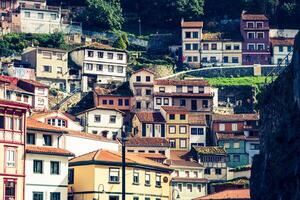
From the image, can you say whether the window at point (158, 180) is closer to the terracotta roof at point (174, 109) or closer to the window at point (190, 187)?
the window at point (190, 187)

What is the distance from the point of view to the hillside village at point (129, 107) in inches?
3255

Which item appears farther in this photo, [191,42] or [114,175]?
[191,42]

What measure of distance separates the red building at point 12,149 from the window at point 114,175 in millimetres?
9381

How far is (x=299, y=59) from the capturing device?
143 ft

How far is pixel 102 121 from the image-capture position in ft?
414

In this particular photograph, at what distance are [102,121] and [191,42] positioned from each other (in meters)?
36.2

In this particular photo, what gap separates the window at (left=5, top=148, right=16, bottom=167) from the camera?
77.3 m

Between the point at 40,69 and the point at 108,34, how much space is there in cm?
2480

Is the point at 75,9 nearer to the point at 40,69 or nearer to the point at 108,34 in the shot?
the point at 108,34

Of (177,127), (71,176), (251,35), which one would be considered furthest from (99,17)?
(71,176)

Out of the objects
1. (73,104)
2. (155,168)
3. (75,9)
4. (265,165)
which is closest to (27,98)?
(73,104)

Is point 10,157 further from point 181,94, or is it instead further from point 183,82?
point 183,82

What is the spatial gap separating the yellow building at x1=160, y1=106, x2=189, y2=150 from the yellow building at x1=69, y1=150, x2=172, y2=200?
40054 mm

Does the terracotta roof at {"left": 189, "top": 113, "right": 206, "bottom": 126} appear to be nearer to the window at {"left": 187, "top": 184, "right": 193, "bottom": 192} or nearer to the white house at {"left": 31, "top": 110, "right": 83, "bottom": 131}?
the window at {"left": 187, "top": 184, "right": 193, "bottom": 192}
